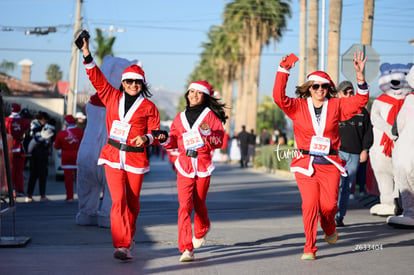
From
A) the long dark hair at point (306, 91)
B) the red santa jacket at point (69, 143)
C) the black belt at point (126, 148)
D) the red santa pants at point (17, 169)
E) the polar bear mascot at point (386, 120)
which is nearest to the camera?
the black belt at point (126, 148)

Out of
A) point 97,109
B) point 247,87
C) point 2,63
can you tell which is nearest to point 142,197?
→ point 97,109

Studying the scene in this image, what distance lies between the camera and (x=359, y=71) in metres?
8.48

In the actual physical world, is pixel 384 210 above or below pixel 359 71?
below

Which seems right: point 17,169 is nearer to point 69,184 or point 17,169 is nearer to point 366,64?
point 69,184

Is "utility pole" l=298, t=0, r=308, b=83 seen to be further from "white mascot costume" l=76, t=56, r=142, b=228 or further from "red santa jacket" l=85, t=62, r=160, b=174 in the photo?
"red santa jacket" l=85, t=62, r=160, b=174

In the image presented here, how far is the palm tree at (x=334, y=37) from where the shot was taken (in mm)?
22812

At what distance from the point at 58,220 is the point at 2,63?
5511cm

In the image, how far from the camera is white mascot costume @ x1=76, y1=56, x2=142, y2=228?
11.3 m

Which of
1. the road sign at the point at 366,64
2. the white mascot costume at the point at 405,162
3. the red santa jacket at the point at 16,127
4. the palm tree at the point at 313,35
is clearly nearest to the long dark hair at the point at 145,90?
the white mascot costume at the point at 405,162

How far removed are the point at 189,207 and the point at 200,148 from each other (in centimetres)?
68

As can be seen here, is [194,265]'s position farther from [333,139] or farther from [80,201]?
[80,201]

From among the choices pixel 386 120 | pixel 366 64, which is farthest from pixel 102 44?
pixel 386 120

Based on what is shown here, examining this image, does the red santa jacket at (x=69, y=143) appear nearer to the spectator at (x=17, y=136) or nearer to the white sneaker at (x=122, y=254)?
the spectator at (x=17, y=136)

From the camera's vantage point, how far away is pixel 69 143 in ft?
53.0
